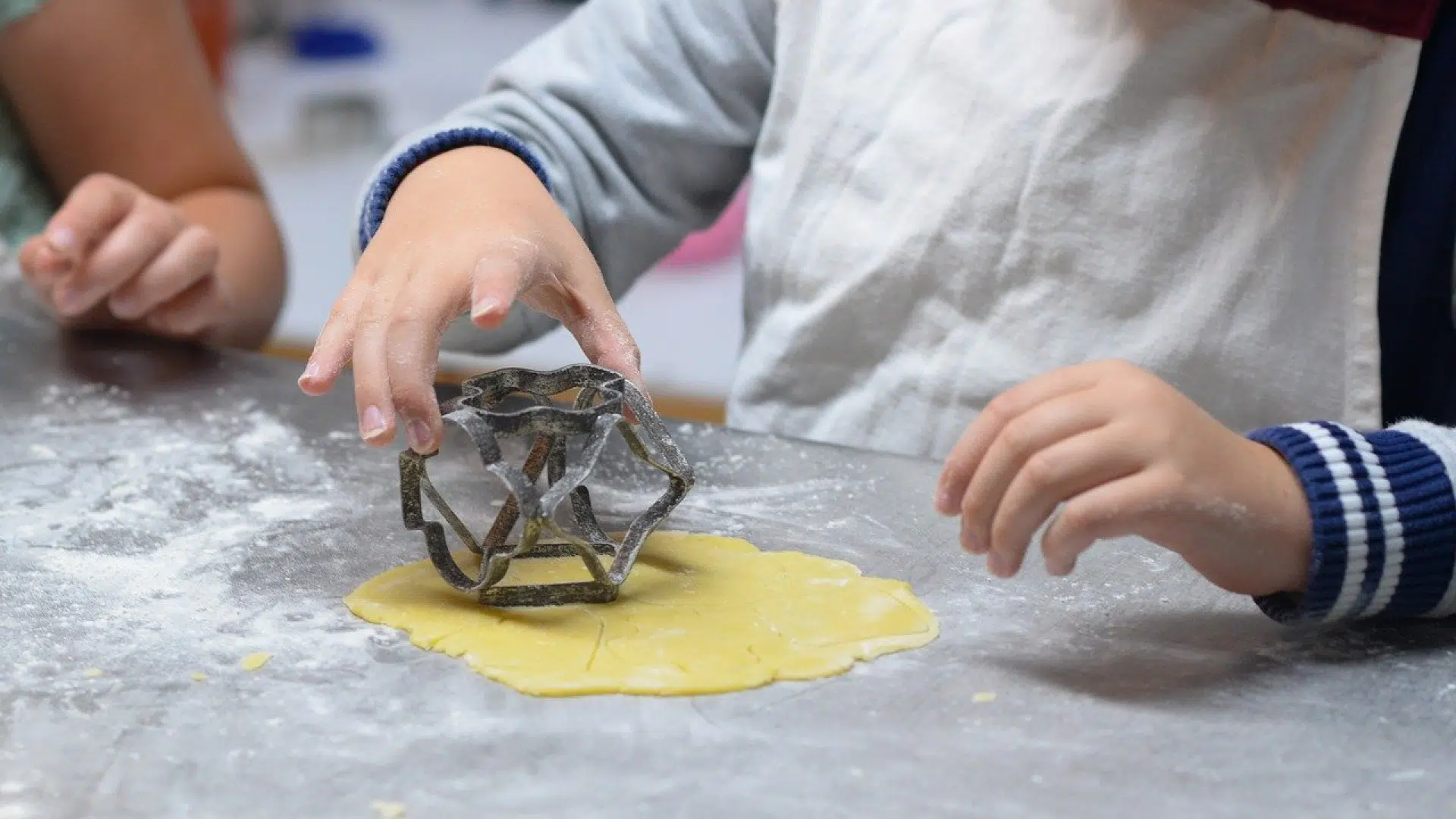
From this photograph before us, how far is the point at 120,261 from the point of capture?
3.11ft

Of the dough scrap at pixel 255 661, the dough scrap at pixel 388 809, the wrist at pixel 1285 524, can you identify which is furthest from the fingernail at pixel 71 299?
the wrist at pixel 1285 524

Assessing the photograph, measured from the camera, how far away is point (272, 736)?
510 millimetres

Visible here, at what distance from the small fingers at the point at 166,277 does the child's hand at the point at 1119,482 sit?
600mm

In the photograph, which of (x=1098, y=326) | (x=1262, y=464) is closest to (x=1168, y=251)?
(x=1098, y=326)

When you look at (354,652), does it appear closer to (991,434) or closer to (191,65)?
(991,434)

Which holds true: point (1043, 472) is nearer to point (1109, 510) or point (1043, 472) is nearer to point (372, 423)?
point (1109, 510)

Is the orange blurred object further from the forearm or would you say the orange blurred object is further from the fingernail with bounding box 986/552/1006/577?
the fingernail with bounding box 986/552/1006/577

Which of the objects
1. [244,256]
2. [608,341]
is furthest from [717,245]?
[608,341]

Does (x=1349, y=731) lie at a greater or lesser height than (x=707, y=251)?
greater

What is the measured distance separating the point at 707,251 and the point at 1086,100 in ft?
5.06

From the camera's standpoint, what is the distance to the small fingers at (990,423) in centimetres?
59

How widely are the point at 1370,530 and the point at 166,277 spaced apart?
74 cm

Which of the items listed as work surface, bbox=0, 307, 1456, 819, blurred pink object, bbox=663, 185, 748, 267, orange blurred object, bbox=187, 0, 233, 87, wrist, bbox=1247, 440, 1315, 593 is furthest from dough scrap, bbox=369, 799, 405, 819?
orange blurred object, bbox=187, 0, 233, 87

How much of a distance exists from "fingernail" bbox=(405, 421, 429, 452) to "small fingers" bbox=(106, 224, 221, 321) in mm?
432
